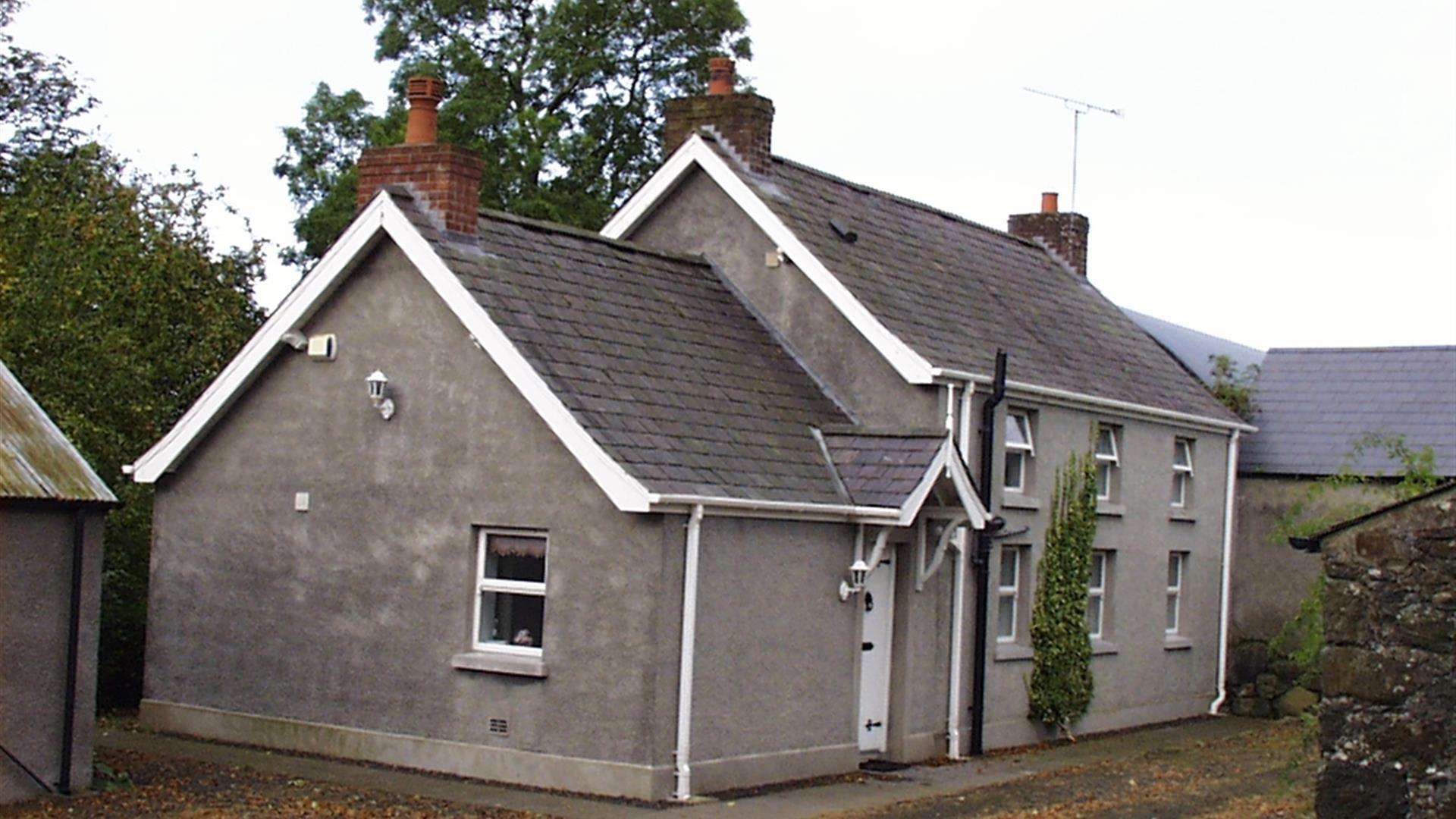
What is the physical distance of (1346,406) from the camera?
31031mm

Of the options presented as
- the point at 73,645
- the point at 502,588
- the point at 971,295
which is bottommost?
the point at 73,645

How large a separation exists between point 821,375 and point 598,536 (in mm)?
4938

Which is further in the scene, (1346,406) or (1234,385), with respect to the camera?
(1234,385)

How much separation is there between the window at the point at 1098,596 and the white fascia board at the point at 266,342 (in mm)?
11342

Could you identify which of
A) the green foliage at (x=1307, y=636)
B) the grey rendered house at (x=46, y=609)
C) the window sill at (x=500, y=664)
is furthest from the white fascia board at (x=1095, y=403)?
the grey rendered house at (x=46, y=609)

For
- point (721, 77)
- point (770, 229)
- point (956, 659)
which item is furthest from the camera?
point (721, 77)

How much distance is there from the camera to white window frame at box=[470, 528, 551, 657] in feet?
59.9

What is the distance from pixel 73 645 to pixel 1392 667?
1070 cm

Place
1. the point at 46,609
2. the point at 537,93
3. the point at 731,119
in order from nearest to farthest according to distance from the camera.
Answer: the point at 46,609 → the point at 731,119 → the point at 537,93

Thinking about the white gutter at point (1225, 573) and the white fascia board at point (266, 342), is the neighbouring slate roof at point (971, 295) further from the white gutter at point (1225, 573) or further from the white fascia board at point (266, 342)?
the white fascia board at point (266, 342)

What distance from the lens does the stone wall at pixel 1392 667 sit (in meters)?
13.8

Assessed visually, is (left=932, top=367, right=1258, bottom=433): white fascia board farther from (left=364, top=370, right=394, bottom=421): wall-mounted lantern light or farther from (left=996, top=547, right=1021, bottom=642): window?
(left=364, top=370, right=394, bottom=421): wall-mounted lantern light

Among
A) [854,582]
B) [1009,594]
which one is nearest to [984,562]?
[1009,594]

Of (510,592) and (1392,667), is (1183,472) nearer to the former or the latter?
(510,592)
